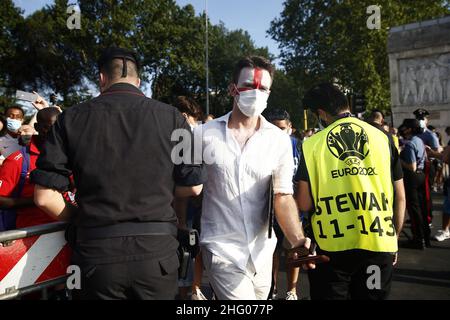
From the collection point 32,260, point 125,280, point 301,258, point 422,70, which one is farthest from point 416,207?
point 422,70

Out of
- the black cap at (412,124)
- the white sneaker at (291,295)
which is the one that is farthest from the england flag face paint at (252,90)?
the black cap at (412,124)

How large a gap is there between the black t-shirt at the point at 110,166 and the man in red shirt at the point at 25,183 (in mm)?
1029

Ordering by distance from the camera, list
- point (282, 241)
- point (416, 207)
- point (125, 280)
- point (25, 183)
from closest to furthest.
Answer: point (125, 280) → point (25, 183) → point (282, 241) → point (416, 207)

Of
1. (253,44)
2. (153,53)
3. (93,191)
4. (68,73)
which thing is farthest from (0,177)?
(253,44)

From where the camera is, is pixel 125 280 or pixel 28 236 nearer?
pixel 125 280

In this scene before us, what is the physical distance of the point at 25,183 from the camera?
299cm

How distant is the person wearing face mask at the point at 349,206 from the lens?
2490mm

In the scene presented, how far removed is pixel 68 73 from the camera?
107 ft

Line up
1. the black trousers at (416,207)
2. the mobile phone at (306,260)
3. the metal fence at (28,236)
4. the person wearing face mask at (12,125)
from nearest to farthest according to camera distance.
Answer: the metal fence at (28,236) → the mobile phone at (306,260) → the person wearing face mask at (12,125) → the black trousers at (416,207)

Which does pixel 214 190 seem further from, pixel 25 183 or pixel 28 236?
pixel 25 183

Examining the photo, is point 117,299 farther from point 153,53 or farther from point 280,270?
point 153,53

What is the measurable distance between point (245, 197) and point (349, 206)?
60cm

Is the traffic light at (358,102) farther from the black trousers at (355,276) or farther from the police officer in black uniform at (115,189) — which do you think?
the police officer in black uniform at (115,189)
